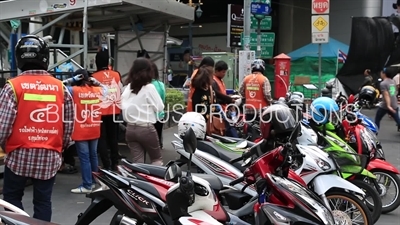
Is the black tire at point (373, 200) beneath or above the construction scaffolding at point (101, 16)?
beneath

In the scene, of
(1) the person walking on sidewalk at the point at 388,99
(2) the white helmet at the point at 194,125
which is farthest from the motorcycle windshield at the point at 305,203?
(1) the person walking on sidewalk at the point at 388,99

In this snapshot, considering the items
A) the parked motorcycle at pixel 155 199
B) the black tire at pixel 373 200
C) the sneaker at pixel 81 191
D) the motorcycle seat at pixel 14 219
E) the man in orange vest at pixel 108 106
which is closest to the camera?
the motorcycle seat at pixel 14 219

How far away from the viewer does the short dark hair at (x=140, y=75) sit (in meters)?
5.57

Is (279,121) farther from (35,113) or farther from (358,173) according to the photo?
(35,113)

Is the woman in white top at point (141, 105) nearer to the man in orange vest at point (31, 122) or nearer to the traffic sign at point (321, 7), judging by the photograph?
the man in orange vest at point (31, 122)

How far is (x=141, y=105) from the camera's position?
18.4 feet

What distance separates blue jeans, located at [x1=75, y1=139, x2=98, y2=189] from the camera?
5.81 meters

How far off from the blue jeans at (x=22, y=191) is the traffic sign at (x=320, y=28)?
7405mm

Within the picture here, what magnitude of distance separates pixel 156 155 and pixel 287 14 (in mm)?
23483

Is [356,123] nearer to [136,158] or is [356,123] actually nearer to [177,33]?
[136,158]

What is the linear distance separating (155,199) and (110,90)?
3405 millimetres

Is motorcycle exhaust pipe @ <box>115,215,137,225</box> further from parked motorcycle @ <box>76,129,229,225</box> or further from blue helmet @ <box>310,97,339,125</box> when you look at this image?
blue helmet @ <box>310,97,339,125</box>

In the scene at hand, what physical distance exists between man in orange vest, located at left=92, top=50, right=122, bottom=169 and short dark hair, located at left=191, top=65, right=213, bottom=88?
1.14m

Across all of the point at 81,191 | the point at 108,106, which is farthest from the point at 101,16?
the point at 81,191
